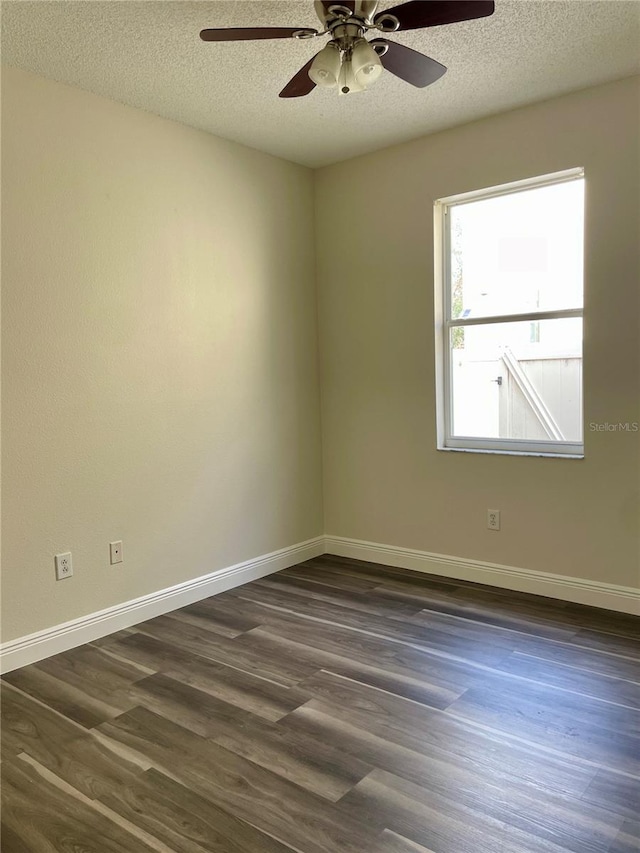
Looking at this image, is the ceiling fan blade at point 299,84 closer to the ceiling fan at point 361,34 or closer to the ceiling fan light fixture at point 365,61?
the ceiling fan at point 361,34

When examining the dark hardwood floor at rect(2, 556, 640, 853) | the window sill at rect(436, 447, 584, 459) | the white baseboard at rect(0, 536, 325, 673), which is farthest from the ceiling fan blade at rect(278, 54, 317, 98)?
the white baseboard at rect(0, 536, 325, 673)

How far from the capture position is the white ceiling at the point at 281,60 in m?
2.37

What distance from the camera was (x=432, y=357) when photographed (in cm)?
377

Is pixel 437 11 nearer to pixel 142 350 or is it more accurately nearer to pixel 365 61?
pixel 365 61

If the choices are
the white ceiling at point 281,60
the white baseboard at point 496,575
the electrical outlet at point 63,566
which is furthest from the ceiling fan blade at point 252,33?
the white baseboard at point 496,575

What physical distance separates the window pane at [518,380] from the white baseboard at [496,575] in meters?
0.74

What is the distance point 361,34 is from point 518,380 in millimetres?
2055

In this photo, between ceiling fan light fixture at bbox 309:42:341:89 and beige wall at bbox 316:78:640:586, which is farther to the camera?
beige wall at bbox 316:78:640:586

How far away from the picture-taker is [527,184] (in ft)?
11.3

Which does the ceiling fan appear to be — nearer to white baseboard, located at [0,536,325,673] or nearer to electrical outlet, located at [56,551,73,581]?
electrical outlet, located at [56,551,73,581]

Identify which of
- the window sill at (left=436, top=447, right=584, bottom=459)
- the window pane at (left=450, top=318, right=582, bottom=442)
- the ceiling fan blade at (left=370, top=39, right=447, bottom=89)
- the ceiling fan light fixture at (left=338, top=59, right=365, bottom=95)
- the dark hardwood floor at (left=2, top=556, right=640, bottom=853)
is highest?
the ceiling fan blade at (left=370, top=39, right=447, bottom=89)

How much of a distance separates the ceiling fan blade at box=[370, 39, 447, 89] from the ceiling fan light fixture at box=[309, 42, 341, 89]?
4.9 inches

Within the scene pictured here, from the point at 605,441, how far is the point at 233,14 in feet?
8.15

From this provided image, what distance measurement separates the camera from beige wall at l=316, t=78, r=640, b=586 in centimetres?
310
